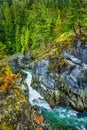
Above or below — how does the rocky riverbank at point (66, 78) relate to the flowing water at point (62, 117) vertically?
above

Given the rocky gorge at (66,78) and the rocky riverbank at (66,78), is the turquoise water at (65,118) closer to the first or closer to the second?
the rocky gorge at (66,78)

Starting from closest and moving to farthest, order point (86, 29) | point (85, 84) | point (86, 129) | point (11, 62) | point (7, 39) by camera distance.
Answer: point (86, 129) < point (85, 84) < point (86, 29) < point (11, 62) < point (7, 39)

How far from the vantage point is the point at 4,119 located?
2002cm

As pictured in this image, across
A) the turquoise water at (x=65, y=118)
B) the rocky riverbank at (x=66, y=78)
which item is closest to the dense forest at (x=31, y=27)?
the rocky riverbank at (x=66, y=78)

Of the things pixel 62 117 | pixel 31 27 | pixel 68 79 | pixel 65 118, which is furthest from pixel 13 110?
pixel 31 27

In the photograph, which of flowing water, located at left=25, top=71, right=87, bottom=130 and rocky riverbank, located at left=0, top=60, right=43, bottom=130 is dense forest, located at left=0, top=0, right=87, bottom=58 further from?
rocky riverbank, located at left=0, top=60, right=43, bottom=130

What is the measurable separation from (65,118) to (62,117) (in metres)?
0.55

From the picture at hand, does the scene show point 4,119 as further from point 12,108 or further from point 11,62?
point 11,62

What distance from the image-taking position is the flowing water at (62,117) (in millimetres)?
30777

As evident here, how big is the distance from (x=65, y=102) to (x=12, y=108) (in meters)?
16.5

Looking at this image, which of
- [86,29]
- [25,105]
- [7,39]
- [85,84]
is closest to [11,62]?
[7,39]

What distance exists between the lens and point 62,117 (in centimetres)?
3372

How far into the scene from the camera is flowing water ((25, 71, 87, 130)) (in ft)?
101

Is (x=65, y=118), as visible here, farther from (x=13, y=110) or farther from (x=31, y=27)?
(x=31, y=27)
